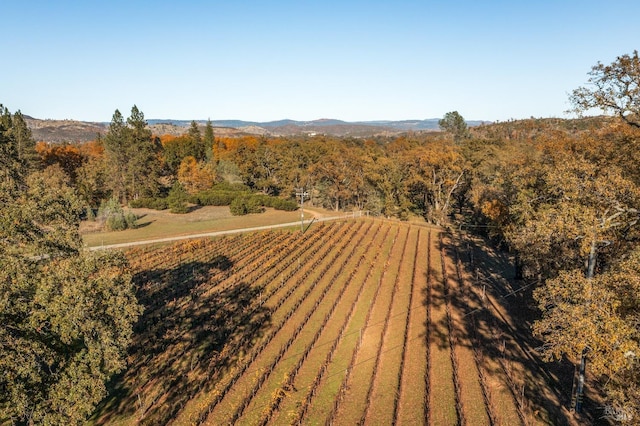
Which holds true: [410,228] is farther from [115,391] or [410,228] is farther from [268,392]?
[115,391]

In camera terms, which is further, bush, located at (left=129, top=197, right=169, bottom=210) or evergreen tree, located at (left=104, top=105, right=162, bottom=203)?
evergreen tree, located at (left=104, top=105, right=162, bottom=203)

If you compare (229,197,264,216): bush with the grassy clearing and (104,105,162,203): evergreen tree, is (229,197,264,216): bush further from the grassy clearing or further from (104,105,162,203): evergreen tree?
(104,105,162,203): evergreen tree

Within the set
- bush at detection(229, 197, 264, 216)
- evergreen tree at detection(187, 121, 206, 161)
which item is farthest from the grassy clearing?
evergreen tree at detection(187, 121, 206, 161)

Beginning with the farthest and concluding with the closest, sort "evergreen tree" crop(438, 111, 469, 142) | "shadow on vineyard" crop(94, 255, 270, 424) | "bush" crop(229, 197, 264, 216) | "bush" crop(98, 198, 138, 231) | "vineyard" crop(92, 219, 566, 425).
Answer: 1. "evergreen tree" crop(438, 111, 469, 142)
2. "bush" crop(229, 197, 264, 216)
3. "bush" crop(98, 198, 138, 231)
4. "shadow on vineyard" crop(94, 255, 270, 424)
5. "vineyard" crop(92, 219, 566, 425)

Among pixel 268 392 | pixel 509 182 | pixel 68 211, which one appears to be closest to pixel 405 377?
pixel 268 392

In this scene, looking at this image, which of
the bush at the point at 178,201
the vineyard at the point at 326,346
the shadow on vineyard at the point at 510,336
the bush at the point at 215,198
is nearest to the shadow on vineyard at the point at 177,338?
the vineyard at the point at 326,346
